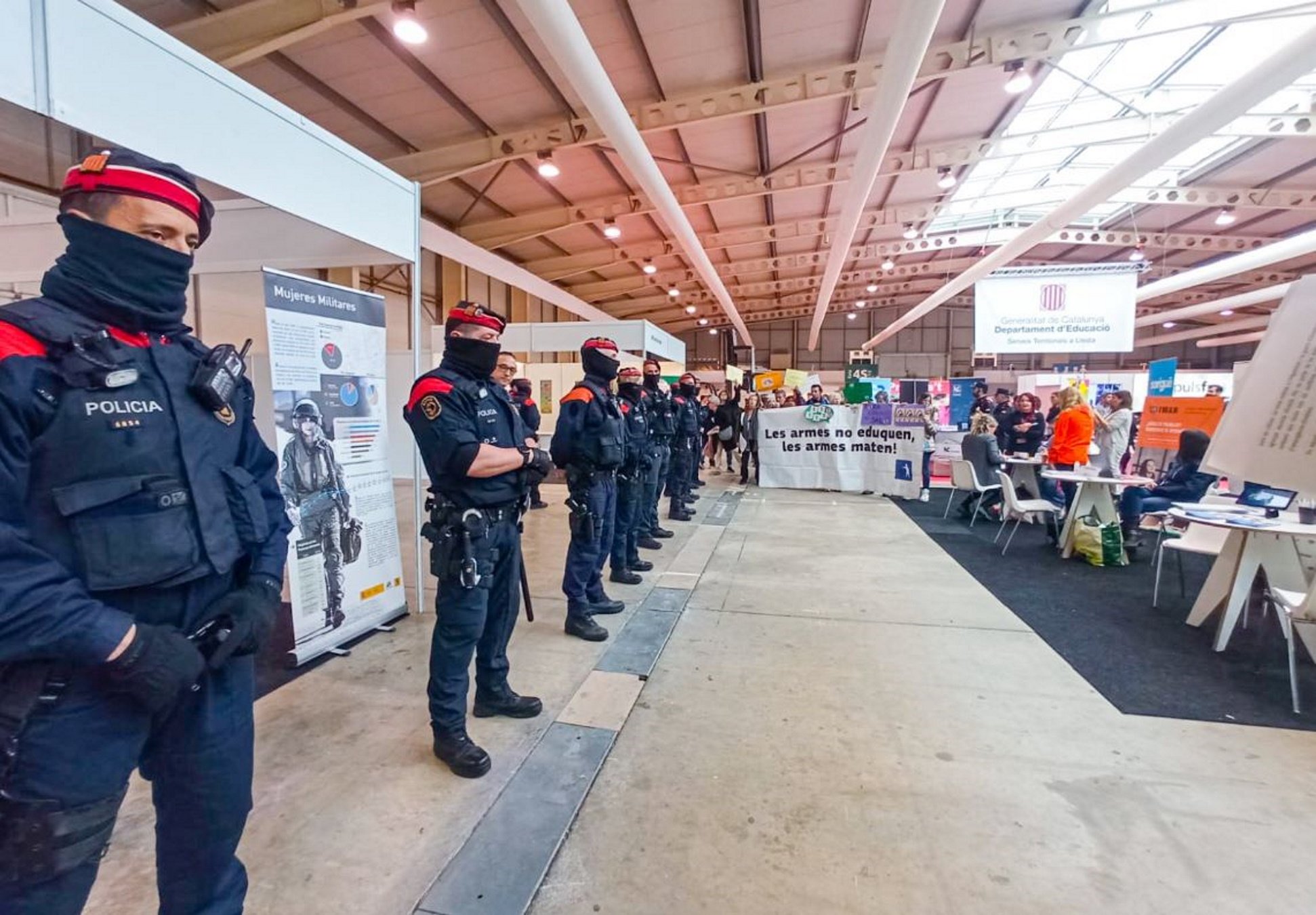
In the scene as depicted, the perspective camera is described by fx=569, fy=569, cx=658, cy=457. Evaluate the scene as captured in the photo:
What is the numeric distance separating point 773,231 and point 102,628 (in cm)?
1310

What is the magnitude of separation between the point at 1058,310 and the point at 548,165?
709cm

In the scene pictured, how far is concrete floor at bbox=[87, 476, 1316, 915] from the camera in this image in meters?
1.59

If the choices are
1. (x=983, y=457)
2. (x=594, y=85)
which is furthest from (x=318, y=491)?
(x=983, y=457)

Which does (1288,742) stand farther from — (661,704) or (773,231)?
(773,231)

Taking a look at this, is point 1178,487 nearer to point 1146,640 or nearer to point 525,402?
point 1146,640

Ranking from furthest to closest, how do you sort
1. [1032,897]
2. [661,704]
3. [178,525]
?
[661,704] < [1032,897] < [178,525]

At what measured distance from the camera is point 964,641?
3293mm

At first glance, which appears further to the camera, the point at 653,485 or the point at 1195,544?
the point at 653,485

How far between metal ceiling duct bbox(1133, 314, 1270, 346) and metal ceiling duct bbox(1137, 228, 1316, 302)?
10261 mm

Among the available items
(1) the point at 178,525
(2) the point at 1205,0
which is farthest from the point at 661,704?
(2) the point at 1205,0

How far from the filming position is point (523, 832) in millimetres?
1773

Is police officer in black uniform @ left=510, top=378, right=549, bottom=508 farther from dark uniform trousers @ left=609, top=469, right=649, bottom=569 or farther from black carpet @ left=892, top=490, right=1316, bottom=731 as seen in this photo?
black carpet @ left=892, top=490, right=1316, bottom=731

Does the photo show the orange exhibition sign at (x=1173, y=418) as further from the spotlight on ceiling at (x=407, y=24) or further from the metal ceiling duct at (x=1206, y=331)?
the metal ceiling duct at (x=1206, y=331)

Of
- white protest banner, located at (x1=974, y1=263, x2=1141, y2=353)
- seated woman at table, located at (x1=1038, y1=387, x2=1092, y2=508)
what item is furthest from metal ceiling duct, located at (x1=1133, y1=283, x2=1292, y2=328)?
seated woman at table, located at (x1=1038, y1=387, x2=1092, y2=508)
